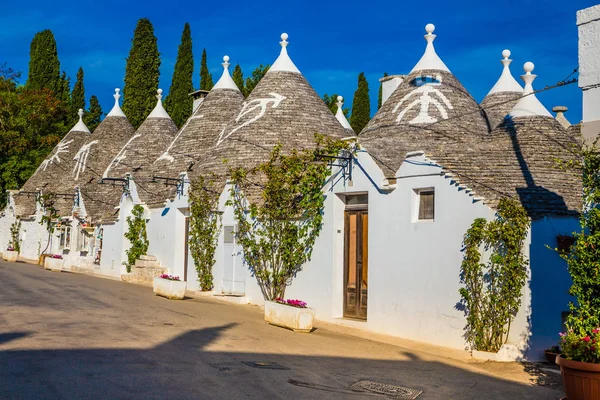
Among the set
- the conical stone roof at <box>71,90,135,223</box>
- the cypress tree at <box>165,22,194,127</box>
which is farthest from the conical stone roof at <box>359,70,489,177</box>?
the cypress tree at <box>165,22,194,127</box>

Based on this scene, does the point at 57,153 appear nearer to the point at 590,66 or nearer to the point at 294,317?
the point at 294,317

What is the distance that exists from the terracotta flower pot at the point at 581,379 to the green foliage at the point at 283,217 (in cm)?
856

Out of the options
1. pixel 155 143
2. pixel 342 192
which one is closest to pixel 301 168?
pixel 342 192

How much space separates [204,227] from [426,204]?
940 centimetres

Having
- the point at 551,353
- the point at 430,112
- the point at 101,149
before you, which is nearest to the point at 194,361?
the point at 551,353

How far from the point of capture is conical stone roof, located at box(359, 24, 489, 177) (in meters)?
20.0

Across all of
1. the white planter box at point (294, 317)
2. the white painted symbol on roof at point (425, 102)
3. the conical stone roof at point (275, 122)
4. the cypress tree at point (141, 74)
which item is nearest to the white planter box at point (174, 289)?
the conical stone roof at point (275, 122)

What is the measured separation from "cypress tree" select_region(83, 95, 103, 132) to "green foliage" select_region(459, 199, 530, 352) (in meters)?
51.8

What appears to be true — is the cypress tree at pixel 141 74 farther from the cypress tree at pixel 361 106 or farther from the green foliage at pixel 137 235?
the green foliage at pixel 137 235

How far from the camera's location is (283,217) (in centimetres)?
1714

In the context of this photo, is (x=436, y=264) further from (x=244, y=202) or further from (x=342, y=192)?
(x=244, y=202)

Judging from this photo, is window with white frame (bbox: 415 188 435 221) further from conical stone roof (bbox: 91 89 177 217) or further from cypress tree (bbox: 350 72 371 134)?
cypress tree (bbox: 350 72 371 134)

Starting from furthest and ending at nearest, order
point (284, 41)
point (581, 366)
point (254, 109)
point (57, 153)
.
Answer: point (57, 153), point (284, 41), point (254, 109), point (581, 366)

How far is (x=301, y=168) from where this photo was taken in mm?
16859
